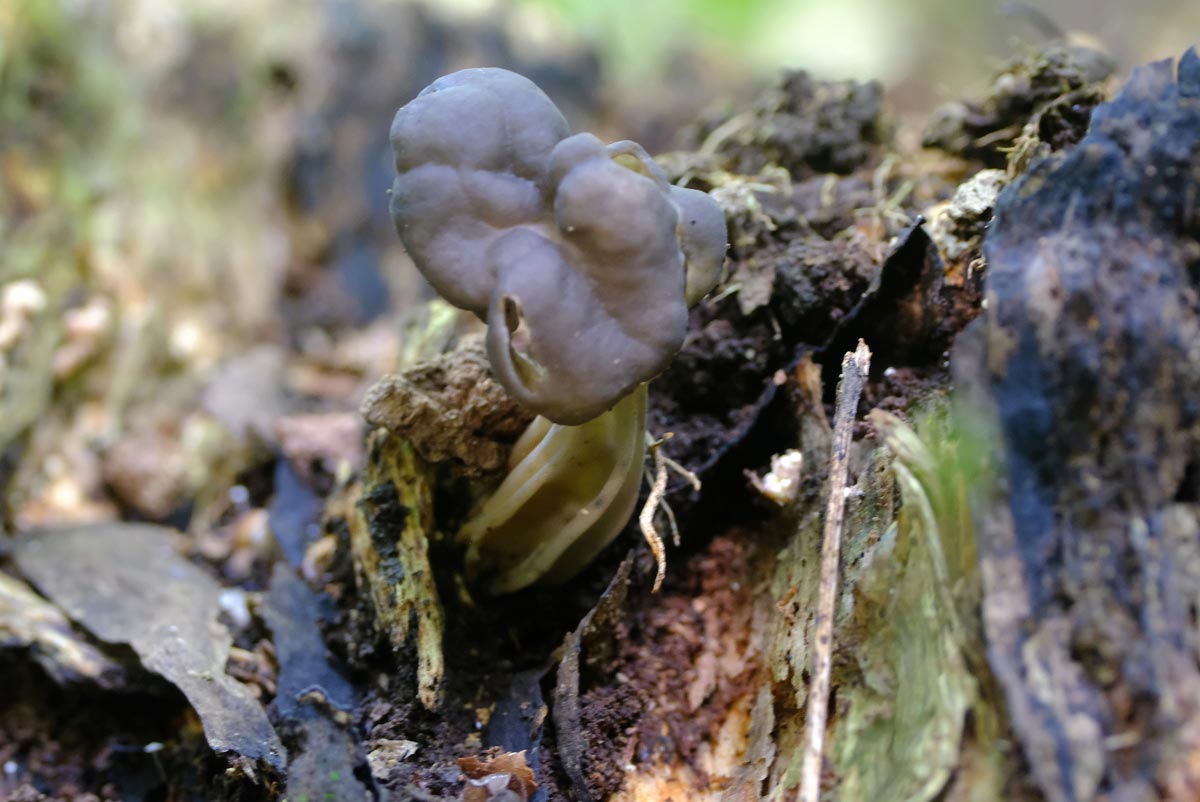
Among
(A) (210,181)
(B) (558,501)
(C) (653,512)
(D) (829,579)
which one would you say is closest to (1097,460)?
(D) (829,579)

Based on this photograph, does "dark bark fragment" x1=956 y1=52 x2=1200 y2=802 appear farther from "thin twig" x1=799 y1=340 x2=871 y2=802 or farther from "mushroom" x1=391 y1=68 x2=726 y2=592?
"mushroom" x1=391 y1=68 x2=726 y2=592

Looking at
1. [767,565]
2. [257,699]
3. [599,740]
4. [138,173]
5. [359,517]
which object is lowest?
[257,699]

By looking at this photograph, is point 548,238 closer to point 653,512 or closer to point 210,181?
point 653,512

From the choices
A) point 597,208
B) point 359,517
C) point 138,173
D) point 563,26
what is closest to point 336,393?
point 138,173

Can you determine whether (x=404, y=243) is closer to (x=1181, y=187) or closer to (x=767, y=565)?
(x=767, y=565)

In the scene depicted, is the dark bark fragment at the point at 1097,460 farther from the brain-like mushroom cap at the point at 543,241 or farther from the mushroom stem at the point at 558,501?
the mushroom stem at the point at 558,501

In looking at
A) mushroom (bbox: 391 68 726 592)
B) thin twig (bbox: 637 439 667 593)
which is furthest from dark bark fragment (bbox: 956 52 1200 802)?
thin twig (bbox: 637 439 667 593)

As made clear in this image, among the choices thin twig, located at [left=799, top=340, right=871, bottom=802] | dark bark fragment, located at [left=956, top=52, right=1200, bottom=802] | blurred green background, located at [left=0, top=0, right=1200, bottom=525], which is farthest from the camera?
blurred green background, located at [left=0, top=0, right=1200, bottom=525]
